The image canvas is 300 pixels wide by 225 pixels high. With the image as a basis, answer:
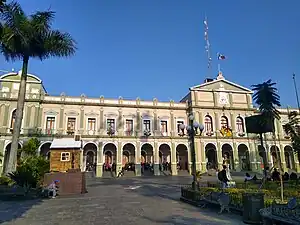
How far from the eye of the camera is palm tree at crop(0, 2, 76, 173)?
17.3 m

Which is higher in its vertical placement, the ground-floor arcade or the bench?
the ground-floor arcade

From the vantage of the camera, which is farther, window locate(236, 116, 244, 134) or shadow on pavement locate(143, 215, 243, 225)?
window locate(236, 116, 244, 134)

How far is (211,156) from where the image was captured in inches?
1435

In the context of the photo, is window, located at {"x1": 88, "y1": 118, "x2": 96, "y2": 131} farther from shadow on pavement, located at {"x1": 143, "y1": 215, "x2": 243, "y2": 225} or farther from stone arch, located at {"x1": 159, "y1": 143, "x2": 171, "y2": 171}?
shadow on pavement, located at {"x1": 143, "y1": 215, "x2": 243, "y2": 225}

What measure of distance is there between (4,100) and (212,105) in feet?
91.2

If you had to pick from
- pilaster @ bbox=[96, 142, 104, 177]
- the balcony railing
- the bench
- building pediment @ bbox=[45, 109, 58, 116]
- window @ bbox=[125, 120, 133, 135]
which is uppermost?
building pediment @ bbox=[45, 109, 58, 116]

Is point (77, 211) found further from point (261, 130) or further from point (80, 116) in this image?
point (80, 116)

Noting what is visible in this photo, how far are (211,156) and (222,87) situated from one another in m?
10.6

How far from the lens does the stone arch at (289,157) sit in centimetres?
3766

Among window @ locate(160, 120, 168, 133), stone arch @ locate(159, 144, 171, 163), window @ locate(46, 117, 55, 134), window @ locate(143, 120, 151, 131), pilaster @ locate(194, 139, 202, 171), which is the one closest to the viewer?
window @ locate(46, 117, 55, 134)

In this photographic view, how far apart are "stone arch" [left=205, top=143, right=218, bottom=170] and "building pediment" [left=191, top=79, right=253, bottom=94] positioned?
8.35 m

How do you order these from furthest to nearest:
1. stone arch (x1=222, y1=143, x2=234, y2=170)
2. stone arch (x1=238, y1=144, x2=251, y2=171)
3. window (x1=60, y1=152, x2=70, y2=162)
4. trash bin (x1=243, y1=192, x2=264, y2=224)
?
1. stone arch (x1=222, y1=143, x2=234, y2=170)
2. stone arch (x1=238, y1=144, x2=251, y2=171)
3. window (x1=60, y1=152, x2=70, y2=162)
4. trash bin (x1=243, y1=192, x2=264, y2=224)

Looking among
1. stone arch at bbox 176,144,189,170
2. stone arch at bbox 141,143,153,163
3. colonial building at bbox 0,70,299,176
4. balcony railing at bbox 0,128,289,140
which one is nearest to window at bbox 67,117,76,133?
colonial building at bbox 0,70,299,176

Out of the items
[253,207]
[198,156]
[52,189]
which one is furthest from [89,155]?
[253,207]
